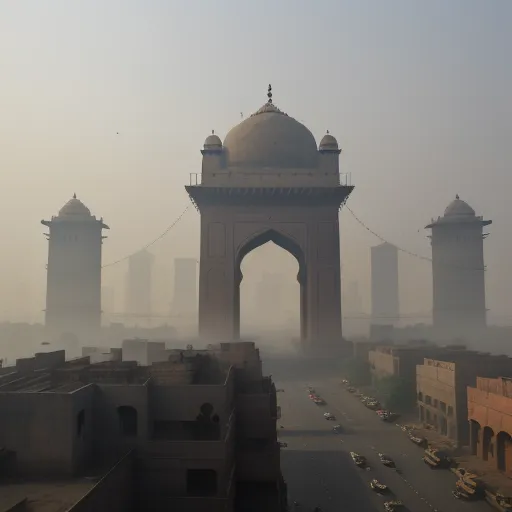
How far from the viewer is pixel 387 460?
21375 millimetres

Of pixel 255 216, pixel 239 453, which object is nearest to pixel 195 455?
pixel 239 453

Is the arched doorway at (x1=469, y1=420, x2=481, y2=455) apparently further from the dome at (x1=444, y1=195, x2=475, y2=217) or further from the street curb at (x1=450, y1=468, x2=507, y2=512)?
the dome at (x1=444, y1=195, x2=475, y2=217)

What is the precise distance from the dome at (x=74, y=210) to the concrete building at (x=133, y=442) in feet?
158

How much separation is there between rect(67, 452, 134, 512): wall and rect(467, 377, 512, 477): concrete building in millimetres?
13258

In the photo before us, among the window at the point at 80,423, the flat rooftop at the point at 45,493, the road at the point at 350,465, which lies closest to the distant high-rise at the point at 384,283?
the road at the point at 350,465

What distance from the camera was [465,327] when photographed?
60.5 metres

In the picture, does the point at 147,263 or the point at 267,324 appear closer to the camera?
the point at 147,263

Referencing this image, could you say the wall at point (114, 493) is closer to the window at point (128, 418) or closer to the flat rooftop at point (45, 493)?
the flat rooftop at point (45, 493)

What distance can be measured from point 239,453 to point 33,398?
6.58 meters

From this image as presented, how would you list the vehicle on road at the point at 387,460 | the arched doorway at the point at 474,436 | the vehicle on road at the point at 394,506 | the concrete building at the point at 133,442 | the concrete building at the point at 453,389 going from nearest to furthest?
1. the concrete building at the point at 133,442
2. the vehicle on road at the point at 394,506
3. the vehicle on road at the point at 387,460
4. the arched doorway at the point at 474,436
5. the concrete building at the point at 453,389

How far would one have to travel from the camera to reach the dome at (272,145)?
3959 centimetres

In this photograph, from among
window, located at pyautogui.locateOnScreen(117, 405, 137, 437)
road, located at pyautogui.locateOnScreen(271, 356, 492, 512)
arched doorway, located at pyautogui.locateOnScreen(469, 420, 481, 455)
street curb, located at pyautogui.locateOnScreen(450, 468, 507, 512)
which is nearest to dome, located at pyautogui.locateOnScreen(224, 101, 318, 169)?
road, located at pyautogui.locateOnScreen(271, 356, 492, 512)

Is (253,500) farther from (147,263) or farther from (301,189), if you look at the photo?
(147,263)

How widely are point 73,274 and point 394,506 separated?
167ft
